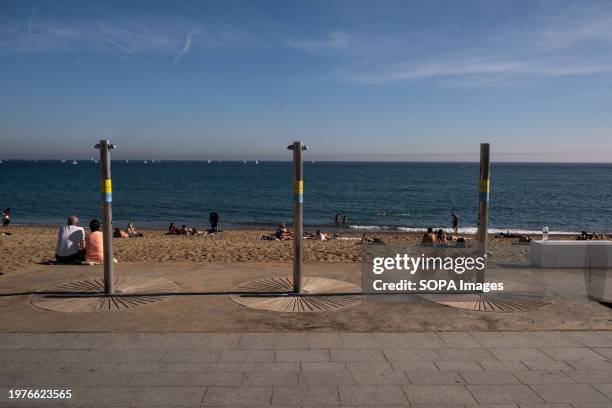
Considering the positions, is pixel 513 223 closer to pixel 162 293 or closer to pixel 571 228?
pixel 571 228

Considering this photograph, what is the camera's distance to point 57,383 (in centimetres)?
422

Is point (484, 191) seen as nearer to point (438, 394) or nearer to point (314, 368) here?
point (438, 394)

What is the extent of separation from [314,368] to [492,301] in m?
3.61

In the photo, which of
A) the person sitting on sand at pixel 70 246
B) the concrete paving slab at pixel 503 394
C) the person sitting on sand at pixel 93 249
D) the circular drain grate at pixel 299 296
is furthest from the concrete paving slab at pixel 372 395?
the person sitting on sand at pixel 70 246

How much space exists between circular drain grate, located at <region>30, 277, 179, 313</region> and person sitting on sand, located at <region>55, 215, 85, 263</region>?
5.92ft

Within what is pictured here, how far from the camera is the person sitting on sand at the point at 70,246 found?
9.53 m

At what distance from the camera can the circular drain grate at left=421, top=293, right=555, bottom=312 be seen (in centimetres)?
673

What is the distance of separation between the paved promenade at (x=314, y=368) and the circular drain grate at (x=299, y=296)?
3.58ft

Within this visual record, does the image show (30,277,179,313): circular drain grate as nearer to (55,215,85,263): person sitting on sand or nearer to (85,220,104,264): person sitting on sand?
(85,220,104,264): person sitting on sand

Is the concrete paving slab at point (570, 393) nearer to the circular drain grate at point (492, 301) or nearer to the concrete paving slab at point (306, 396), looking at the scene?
the concrete paving slab at point (306, 396)

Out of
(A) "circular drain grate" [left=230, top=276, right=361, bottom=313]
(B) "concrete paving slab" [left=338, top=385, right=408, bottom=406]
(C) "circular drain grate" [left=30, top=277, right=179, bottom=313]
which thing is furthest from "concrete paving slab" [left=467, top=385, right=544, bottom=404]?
(C) "circular drain grate" [left=30, top=277, right=179, bottom=313]

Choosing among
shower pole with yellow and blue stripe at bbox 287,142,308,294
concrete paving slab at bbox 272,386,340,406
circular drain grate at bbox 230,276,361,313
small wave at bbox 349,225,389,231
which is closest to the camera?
concrete paving slab at bbox 272,386,340,406

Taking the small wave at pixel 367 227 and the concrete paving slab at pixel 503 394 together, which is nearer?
the concrete paving slab at pixel 503 394

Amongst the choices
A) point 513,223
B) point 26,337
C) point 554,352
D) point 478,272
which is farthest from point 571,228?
point 26,337
